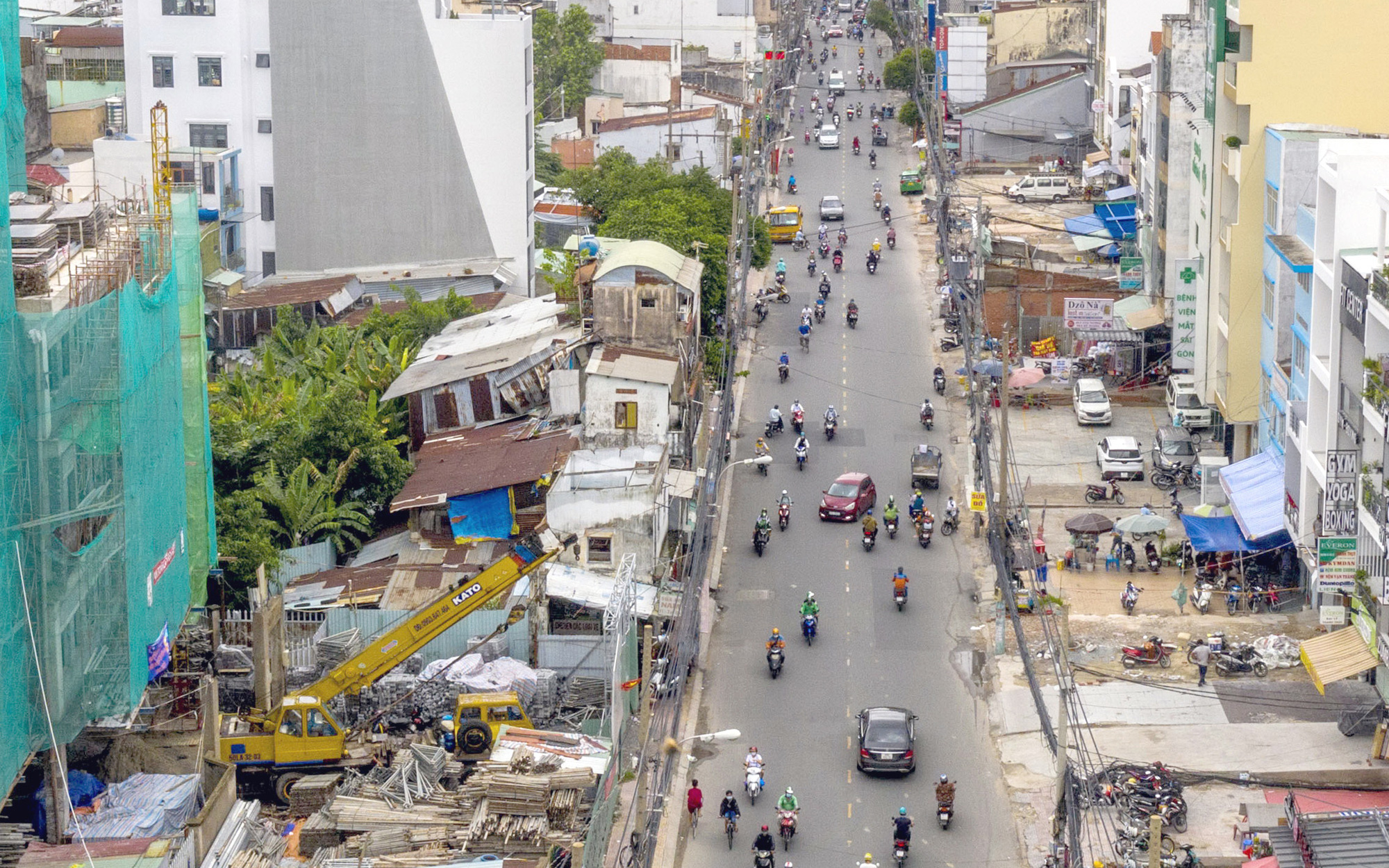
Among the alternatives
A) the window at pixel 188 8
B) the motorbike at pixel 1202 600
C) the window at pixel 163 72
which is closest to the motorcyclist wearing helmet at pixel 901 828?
the motorbike at pixel 1202 600

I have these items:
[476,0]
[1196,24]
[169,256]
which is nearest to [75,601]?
[169,256]

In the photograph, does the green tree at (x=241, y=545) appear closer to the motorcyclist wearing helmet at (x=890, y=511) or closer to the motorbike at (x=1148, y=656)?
the motorcyclist wearing helmet at (x=890, y=511)

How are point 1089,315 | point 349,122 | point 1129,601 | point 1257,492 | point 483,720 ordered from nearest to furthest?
point 483,720, point 1129,601, point 1257,492, point 1089,315, point 349,122

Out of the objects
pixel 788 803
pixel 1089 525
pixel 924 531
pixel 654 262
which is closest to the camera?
pixel 788 803

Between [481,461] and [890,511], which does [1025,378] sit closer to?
[890,511]

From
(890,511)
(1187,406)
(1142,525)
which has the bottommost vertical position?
(890,511)

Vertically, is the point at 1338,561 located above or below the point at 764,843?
above

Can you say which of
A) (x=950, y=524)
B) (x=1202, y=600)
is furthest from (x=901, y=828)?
(x=950, y=524)
